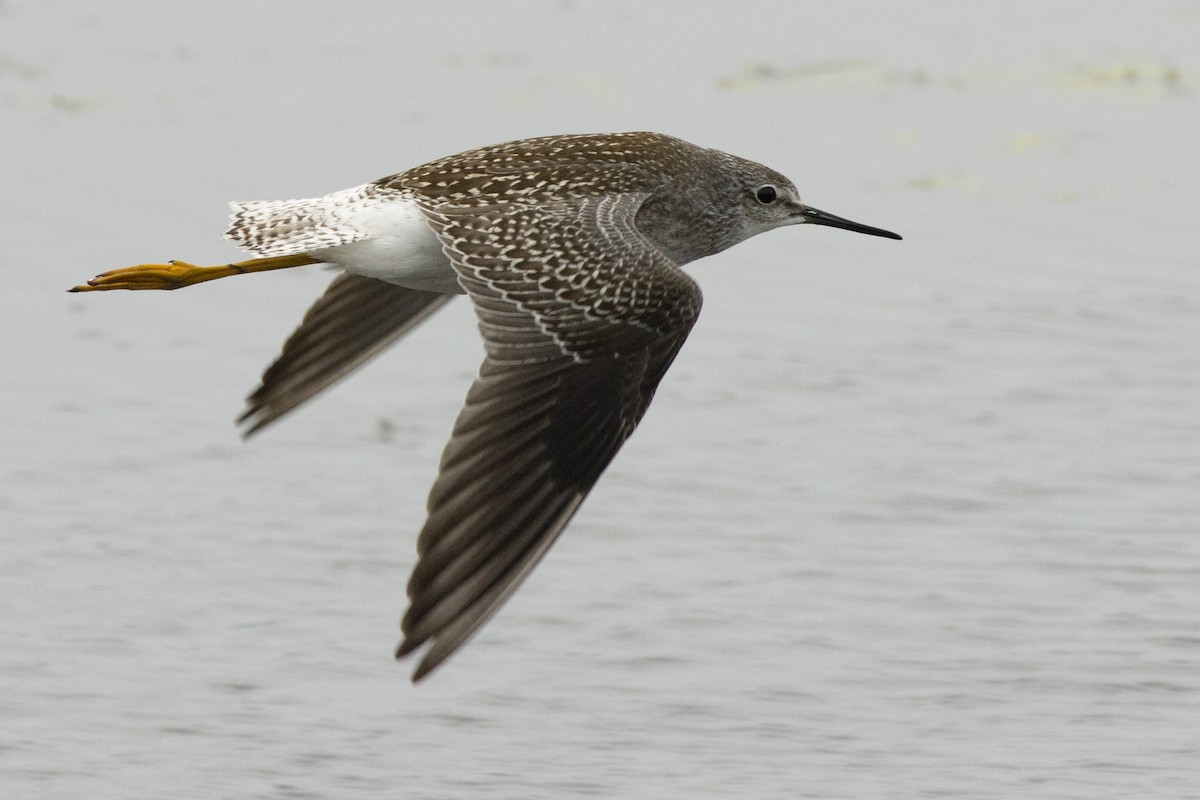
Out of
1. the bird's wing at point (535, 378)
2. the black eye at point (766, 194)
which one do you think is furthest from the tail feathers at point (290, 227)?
the black eye at point (766, 194)

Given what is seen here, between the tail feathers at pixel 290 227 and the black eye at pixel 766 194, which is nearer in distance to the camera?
the tail feathers at pixel 290 227

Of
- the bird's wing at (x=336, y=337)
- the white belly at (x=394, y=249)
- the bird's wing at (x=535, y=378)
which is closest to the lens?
the bird's wing at (x=535, y=378)

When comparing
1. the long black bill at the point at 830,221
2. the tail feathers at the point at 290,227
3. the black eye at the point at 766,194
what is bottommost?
the long black bill at the point at 830,221

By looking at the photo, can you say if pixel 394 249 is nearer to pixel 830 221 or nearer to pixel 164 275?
pixel 164 275

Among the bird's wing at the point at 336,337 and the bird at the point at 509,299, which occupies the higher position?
the bird at the point at 509,299

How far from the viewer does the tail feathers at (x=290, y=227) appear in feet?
25.0

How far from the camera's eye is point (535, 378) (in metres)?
6.99

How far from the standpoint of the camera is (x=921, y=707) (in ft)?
26.6

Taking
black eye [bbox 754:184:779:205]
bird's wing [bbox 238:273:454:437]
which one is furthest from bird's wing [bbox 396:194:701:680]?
black eye [bbox 754:184:779:205]

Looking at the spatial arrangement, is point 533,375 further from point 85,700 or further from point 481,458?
point 85,700

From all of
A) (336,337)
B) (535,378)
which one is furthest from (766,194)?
(535,378)

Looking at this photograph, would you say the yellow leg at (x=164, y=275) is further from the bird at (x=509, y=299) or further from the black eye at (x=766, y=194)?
the black eye at (x=766, y=194)

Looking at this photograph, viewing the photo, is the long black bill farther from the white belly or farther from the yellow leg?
the yellow leg

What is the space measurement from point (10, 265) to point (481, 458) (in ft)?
19.1
